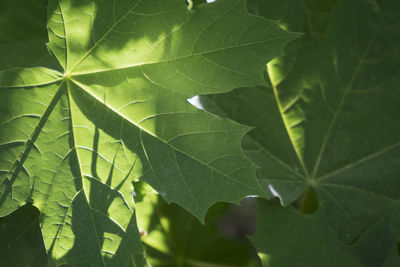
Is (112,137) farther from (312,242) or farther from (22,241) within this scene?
(312,242)

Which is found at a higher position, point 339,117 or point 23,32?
point 23,32

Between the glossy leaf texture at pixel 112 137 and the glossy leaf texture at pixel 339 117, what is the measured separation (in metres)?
0.27

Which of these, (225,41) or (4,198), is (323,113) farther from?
(4,198)

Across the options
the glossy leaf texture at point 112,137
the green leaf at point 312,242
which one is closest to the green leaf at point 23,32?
the glossy leaf texture at point 112,137

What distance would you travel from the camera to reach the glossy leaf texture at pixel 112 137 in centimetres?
120

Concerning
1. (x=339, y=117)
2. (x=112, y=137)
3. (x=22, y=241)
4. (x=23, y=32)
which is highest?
(x=23, y=32)

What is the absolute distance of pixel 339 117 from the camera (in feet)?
4.99

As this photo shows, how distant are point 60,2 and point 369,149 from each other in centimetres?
108

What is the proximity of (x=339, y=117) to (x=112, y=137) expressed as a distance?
2.53 ft

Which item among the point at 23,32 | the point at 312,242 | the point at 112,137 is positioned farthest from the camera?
the point at 23,32

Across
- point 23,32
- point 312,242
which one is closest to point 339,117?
point 312,242

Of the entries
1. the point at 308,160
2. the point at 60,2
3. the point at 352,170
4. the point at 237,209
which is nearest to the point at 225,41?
the point at 60,2

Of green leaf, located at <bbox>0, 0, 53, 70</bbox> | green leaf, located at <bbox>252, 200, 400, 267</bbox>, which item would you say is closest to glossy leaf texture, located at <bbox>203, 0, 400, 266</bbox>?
green leaf, located at <bbox>252, 200, 400, 267</bbox>

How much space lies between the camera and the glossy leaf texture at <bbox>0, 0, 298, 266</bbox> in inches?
47.1
